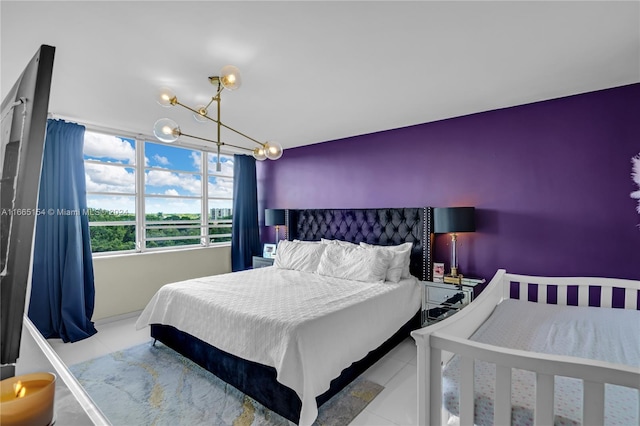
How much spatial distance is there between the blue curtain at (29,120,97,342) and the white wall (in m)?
0.22

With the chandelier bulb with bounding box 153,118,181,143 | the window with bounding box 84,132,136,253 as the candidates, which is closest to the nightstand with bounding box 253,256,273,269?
the window with bounding box 84,132,136,253

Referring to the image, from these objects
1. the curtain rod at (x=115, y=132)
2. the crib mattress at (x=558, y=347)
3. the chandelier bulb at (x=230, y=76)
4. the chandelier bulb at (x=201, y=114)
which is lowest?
the crib mattress at (x=558, y=347)

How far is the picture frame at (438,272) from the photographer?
321 centimetres

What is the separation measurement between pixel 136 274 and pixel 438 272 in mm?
3782

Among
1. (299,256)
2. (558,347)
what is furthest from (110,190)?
(558,347)

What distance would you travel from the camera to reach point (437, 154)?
3.49 metres

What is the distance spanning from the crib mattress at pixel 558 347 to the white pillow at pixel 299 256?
2.10 metres

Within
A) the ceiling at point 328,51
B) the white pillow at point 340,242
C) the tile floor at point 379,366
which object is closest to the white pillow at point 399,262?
the white pillow at point 340,242

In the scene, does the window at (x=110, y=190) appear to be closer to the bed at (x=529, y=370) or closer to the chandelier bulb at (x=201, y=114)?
the chandelier bulb at (x=201, y=114)

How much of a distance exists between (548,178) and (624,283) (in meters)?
1.07

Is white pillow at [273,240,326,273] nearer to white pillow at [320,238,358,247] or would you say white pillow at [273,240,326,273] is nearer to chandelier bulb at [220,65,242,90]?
white pillow at [320,238,358,247]

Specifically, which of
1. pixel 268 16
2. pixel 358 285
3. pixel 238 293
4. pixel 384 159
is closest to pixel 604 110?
pixel 384 159

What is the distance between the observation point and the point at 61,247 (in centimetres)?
329

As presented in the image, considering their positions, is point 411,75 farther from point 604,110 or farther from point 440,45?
point 604,110
